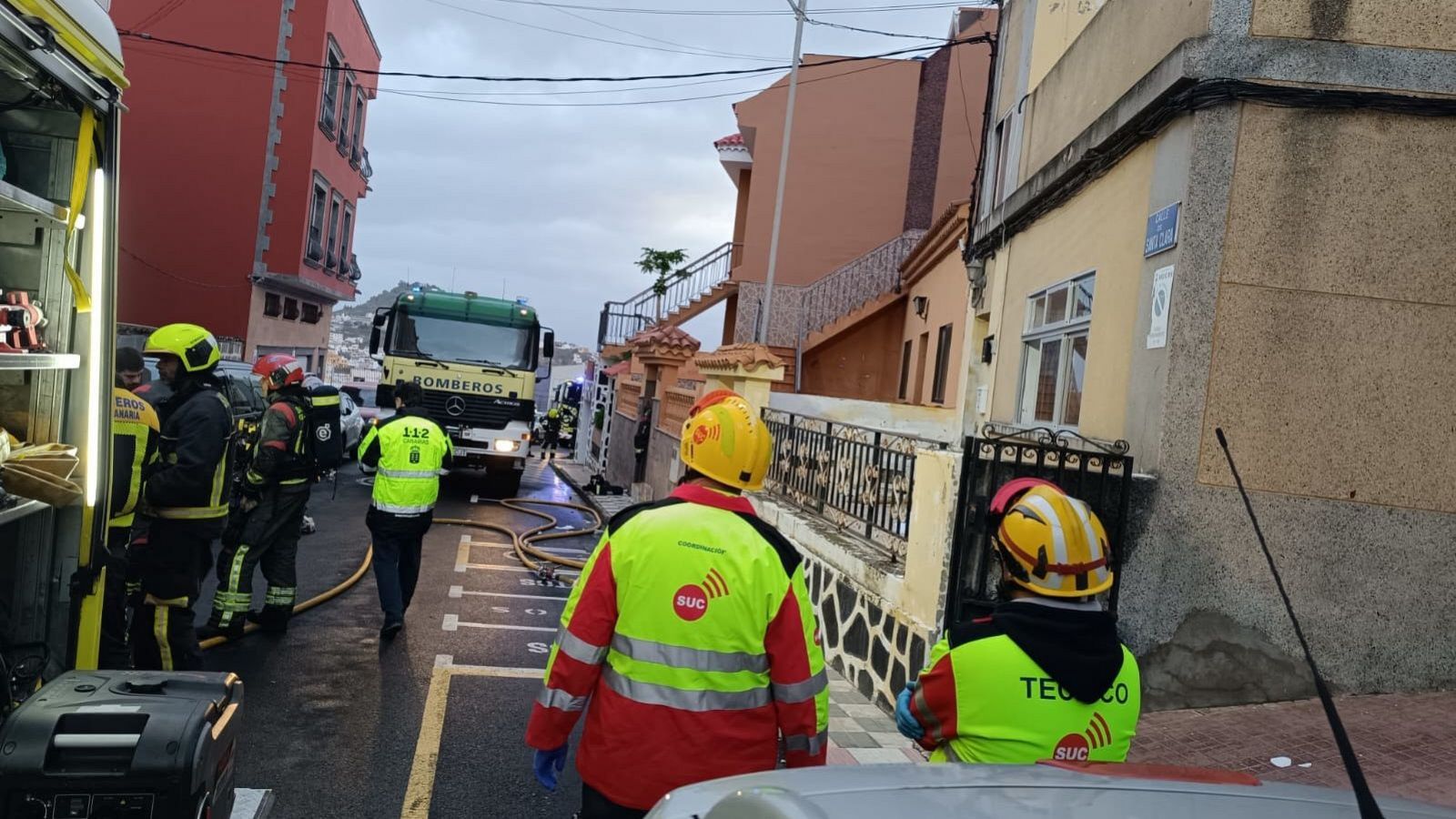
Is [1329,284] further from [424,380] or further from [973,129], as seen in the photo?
[973,129]

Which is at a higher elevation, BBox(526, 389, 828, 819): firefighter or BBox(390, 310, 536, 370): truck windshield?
BBox(390, 310, 536, 370): truck windshield

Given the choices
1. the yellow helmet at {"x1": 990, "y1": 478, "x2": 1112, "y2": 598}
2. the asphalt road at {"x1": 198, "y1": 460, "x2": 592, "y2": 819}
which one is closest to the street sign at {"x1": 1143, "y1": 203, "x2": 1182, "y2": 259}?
the yellow helmet at {"x1": 990, "y1": 478, "x2": 1112, "y2": 598}

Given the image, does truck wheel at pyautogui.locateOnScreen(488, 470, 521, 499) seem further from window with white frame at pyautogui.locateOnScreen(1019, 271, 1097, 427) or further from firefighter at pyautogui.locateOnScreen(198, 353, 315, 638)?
window with white frame at pyautogui.locateOnScreen(1019, 271, 1097, 427)

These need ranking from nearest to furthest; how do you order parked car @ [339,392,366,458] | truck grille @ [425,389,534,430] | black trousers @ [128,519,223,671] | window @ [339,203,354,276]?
black trousers @ [128,519,223,671] < truck grille @ [425,389,534,430] < parked car @ [339,392,366,458] < window @ [339,203,354,276]

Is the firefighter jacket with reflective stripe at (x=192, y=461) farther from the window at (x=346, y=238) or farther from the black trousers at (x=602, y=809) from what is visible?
the window at (x=346, y=238)

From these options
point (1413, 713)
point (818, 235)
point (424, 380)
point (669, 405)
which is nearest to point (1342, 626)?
point (1413, 713)

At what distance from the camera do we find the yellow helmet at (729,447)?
3.17 m

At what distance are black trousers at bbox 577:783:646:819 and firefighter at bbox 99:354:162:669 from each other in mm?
2815

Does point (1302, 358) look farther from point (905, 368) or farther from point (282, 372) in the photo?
point (905, 368)

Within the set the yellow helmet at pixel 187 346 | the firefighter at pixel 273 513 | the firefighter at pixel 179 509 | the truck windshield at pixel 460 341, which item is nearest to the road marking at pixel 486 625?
the firefighter at pixel 273 513

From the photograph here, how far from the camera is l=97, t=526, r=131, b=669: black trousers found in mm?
5336

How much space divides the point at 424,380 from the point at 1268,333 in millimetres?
13393

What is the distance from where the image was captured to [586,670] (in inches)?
117

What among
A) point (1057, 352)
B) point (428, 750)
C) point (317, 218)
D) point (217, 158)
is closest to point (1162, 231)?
point (1057, 352)
